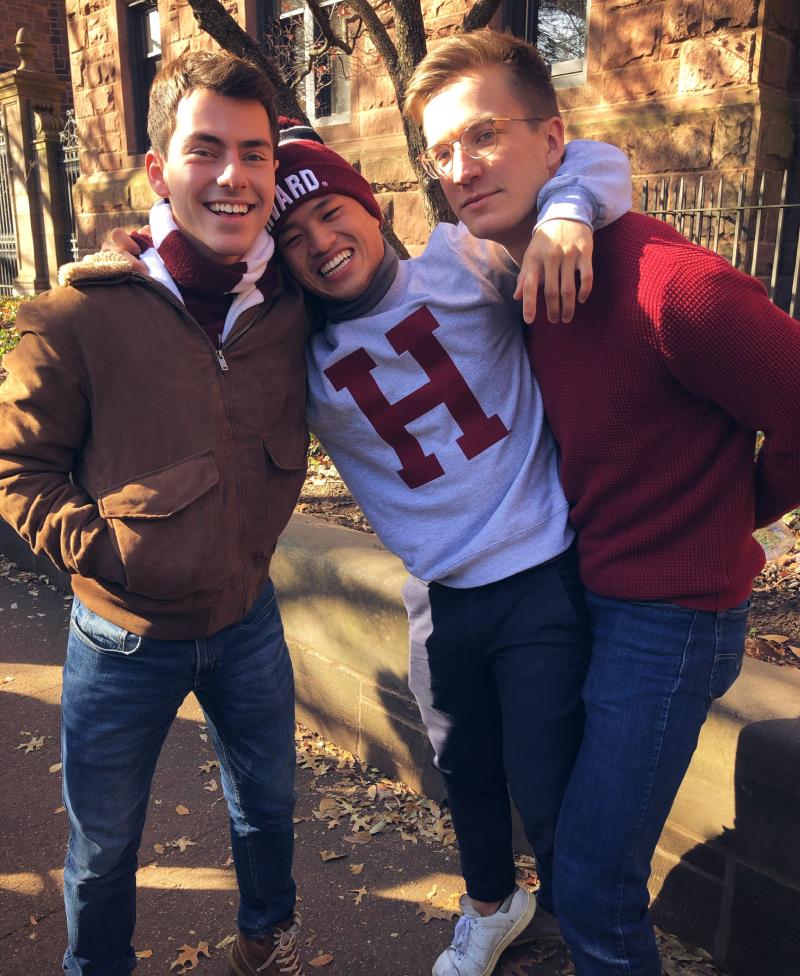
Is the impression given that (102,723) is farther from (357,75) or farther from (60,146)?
(60,146)

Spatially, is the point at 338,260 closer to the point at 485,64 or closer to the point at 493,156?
the point at 493,156

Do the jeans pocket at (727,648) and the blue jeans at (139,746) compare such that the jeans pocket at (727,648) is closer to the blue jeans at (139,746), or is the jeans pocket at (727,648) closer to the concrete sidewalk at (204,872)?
the blue jeans at (139,746)

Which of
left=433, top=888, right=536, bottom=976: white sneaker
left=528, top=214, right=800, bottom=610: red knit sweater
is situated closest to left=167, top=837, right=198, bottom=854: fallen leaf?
left=433, top=888, right=536, bottom=976: white sneaker

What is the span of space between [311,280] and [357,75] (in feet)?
23.5

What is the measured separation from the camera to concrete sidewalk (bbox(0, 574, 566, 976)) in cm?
264

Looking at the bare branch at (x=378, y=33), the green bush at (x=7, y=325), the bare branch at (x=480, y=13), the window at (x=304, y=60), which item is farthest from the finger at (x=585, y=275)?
the window at (x=304, y=60)

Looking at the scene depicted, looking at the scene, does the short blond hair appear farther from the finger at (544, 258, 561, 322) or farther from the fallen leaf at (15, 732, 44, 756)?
the fallen leaf at (15, 732, 44, 756)

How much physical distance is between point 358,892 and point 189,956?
0.57 meters

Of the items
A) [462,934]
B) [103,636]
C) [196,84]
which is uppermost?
[196,84]

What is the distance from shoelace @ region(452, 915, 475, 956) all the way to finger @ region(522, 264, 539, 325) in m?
1.74

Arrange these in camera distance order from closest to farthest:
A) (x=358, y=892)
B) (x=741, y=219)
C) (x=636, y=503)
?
(x=636, y=503)
(x=358, y=892)
(x=741, y=219)

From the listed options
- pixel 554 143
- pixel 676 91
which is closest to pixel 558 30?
pixel 676 91

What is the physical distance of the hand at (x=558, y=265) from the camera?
5.71ft

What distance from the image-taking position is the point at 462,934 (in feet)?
8.22
